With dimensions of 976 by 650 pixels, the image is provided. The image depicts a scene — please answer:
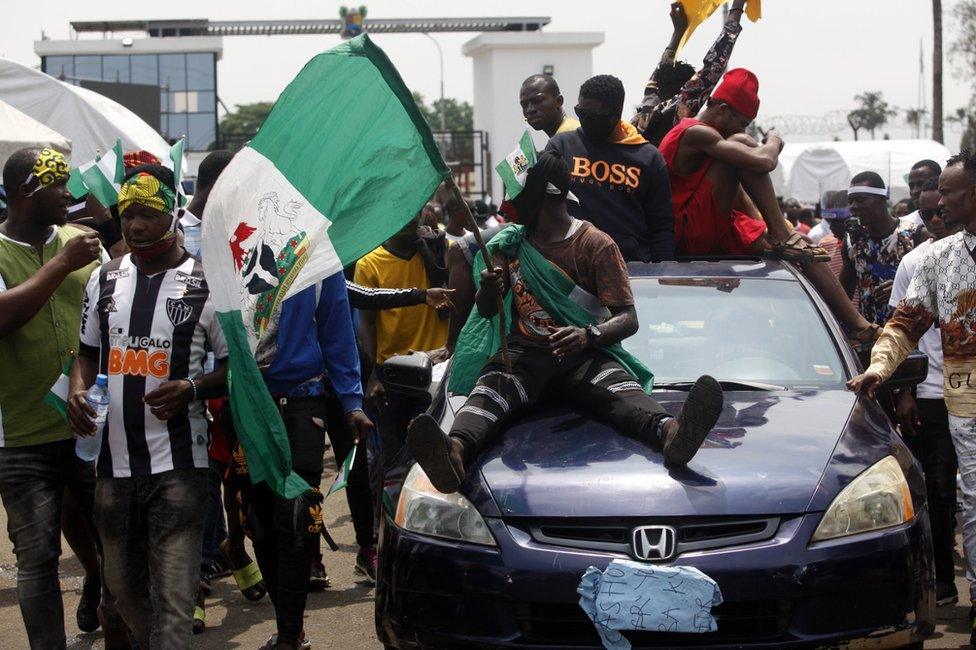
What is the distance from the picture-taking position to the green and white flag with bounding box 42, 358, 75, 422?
494 cm

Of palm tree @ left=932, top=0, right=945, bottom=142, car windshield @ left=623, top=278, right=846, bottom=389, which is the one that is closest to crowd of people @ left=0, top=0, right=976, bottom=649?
car windshield @ left=623, top=278, right=846, bottom=389

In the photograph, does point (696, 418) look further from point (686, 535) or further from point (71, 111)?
point (71, 111)

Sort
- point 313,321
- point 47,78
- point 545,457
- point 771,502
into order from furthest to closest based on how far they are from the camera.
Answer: point 47,78, point 313,321, point 545,457, point 771,502

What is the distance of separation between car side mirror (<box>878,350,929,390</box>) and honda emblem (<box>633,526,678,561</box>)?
1534mm

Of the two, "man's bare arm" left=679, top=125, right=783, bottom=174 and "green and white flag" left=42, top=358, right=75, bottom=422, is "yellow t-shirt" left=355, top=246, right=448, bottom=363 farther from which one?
"green and white flag" left=42, top=358, right=75, bottom=422

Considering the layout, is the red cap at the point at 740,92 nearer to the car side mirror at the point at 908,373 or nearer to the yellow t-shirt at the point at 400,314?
the yellow t-shirt at the point at 400,314

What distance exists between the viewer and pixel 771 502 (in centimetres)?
417

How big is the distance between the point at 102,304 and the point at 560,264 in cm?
178

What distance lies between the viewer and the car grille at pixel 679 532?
13.5 feet

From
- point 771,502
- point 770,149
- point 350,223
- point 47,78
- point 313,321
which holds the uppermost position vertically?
point 47,78

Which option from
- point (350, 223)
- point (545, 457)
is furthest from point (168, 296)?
point (545, 457)

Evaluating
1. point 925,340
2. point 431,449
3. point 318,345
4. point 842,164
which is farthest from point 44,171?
point 842,164

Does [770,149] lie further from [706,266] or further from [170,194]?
[170,194]

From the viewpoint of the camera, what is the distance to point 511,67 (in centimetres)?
5616
